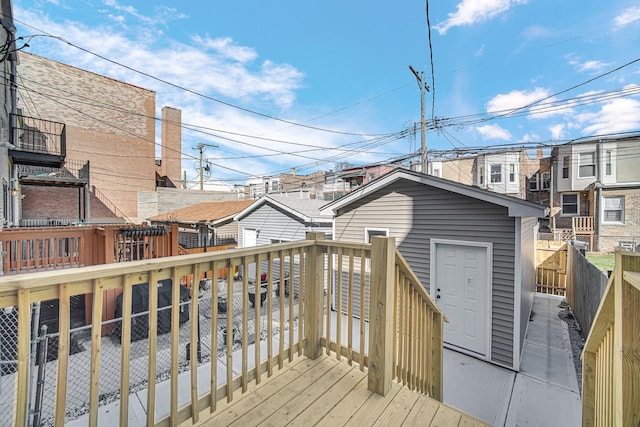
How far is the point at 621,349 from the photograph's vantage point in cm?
113

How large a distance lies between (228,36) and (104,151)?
1353 cm

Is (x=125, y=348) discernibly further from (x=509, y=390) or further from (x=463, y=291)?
(x=463, y=291)

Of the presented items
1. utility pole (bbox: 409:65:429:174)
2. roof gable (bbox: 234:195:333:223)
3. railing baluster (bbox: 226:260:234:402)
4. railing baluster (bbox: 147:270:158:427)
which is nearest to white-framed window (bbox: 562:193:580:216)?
utility pole (bbox: 409:65:429:174)

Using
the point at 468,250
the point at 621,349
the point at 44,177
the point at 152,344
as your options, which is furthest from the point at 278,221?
the point at 44,177

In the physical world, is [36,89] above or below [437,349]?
above

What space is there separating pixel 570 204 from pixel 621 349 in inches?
827

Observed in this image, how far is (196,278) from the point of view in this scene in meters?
1.63

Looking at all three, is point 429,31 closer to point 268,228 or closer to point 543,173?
point 268,228

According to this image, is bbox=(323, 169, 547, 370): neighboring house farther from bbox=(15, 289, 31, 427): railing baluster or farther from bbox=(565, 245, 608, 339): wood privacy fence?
bbox=(15, 289, 31, 427): railing baluster

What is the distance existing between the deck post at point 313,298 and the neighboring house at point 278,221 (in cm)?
610

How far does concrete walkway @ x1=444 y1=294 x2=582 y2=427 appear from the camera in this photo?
11.6 ft

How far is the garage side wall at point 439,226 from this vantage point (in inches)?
187

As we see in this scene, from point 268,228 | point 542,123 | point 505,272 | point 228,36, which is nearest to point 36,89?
point 228,36

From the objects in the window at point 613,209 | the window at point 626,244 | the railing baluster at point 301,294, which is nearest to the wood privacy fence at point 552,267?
the window at point 626,244
